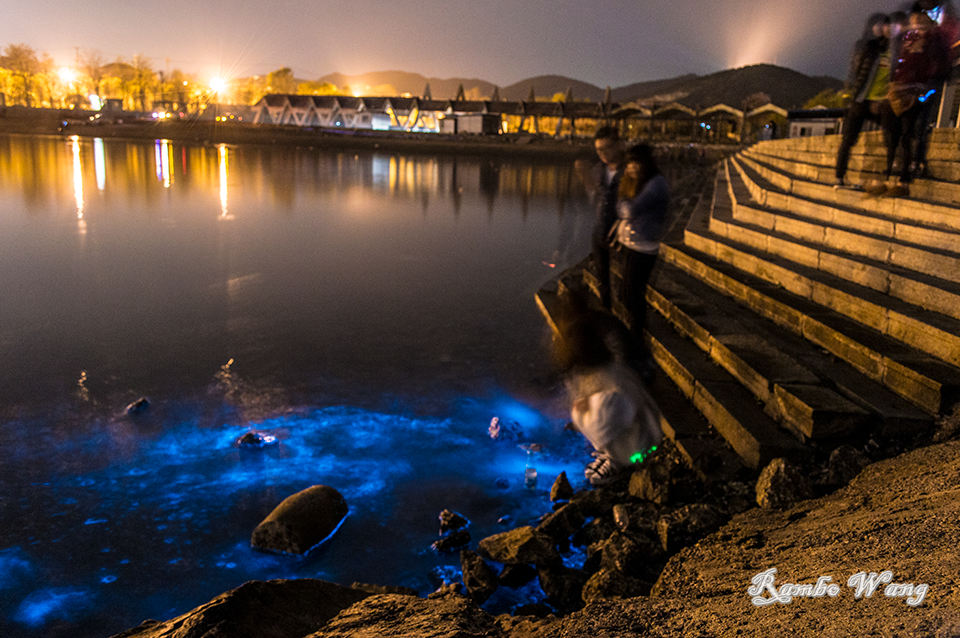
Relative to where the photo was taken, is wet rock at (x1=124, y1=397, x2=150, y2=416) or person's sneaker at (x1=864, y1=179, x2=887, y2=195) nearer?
wet rock at (x1=124, y1=397, x2=150, y2=416)

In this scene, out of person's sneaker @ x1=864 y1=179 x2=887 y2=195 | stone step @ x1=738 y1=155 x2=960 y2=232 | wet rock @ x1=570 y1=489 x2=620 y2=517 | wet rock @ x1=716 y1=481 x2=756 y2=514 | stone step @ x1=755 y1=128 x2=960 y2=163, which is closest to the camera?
wet rock @ x1=716 y1=481 x2=756 y2=514

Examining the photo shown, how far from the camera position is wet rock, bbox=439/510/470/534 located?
4.05 meters

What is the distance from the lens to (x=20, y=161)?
28953 mm

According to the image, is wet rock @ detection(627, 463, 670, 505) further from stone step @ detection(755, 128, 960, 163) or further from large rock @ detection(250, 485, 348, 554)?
stone step @ detection(755, 128, 960, 163)

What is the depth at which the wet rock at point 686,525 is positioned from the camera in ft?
11.8

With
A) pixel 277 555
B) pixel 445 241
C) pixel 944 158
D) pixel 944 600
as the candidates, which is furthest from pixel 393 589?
pixel 445 241

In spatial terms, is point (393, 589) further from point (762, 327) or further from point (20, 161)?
point (20, 161)

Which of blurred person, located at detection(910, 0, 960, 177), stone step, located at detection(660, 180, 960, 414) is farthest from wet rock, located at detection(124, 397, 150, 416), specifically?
blurred person, located at detection(910, 0, 960, 177)

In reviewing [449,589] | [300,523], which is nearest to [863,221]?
[449,589]

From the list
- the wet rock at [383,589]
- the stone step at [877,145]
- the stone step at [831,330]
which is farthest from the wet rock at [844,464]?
the stone step at [877,145]

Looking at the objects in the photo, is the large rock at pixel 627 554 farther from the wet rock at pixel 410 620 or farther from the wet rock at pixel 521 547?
the wet rock at pixel 410 620

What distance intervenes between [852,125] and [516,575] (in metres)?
7.13

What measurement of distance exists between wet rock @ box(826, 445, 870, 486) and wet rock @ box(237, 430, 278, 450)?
3853mm

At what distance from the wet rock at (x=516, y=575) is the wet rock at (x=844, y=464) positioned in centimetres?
181
